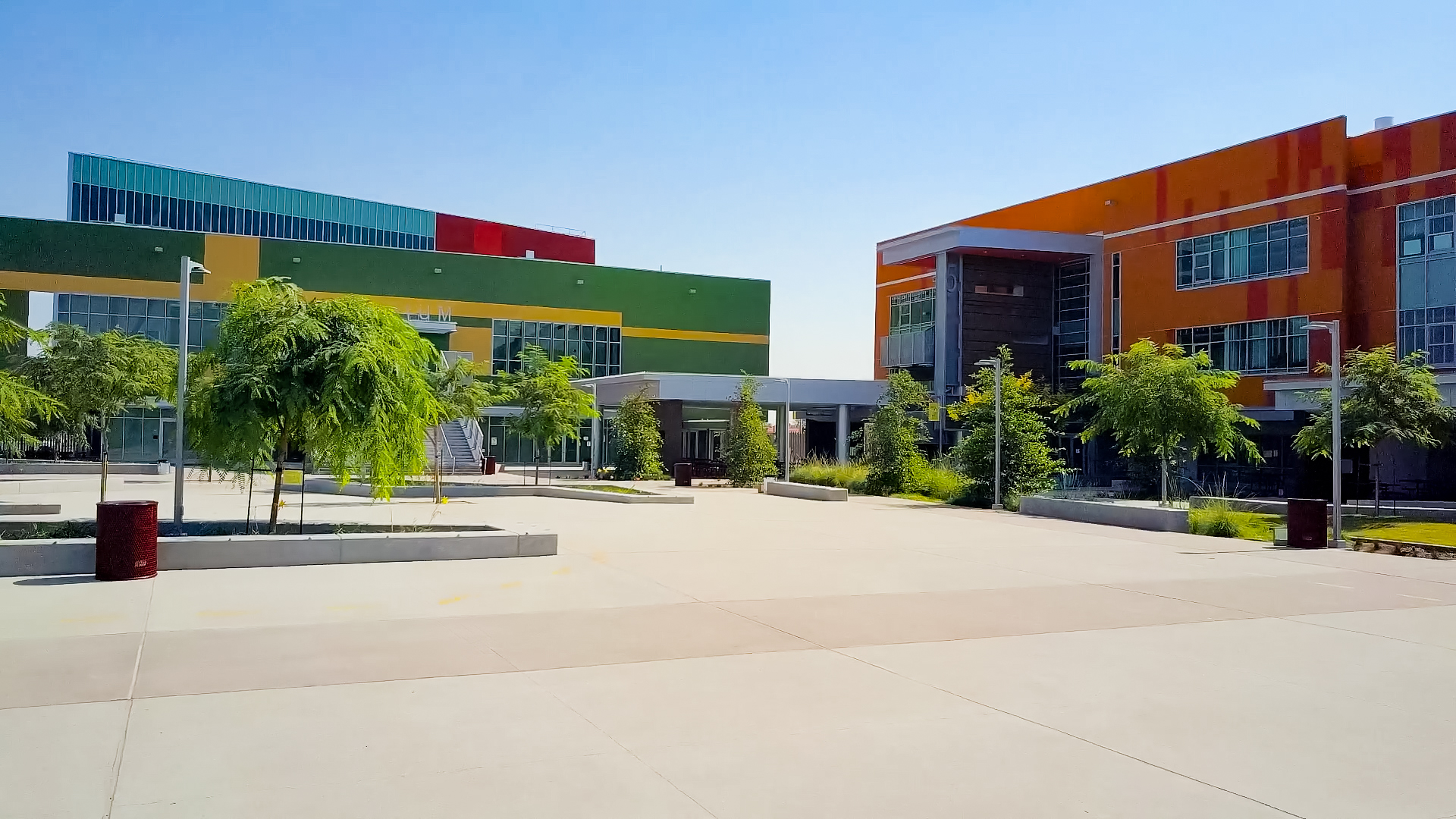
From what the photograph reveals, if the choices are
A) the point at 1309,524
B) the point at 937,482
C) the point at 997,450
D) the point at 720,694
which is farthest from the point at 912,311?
the point at 720,694

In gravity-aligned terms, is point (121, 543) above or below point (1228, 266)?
below

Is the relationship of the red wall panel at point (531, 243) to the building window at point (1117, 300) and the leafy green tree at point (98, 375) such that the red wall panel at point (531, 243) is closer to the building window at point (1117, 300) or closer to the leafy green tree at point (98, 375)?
the building window at point (1117, 300)

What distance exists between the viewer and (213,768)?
662 cm

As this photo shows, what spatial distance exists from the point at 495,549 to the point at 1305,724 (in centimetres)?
1262

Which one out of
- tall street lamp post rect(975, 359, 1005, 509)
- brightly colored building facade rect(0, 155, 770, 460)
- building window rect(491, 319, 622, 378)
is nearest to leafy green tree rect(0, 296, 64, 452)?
tall street lamp post rect(975, 359, 1005, 509)

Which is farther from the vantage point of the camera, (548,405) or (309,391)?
(548,405)

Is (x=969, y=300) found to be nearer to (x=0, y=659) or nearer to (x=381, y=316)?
(x=381, y=316)

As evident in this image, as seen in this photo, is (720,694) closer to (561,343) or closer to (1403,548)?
(1403,548)

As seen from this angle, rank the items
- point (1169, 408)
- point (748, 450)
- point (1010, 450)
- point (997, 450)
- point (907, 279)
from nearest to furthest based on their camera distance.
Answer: point (1169, 408), point (997, 450), point (1010, 450), point (748, 450), point (907, 279)

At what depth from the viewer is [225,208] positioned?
353ft

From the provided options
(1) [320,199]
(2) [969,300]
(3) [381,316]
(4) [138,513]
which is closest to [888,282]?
(2) [969,300]

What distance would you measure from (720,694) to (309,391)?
1056 cm

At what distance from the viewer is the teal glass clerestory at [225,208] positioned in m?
101

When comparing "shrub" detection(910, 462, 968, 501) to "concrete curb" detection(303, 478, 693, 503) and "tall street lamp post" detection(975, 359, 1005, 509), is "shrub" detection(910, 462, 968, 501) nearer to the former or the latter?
"tall street lamp post" detection(975, 359, 1005, 509)
